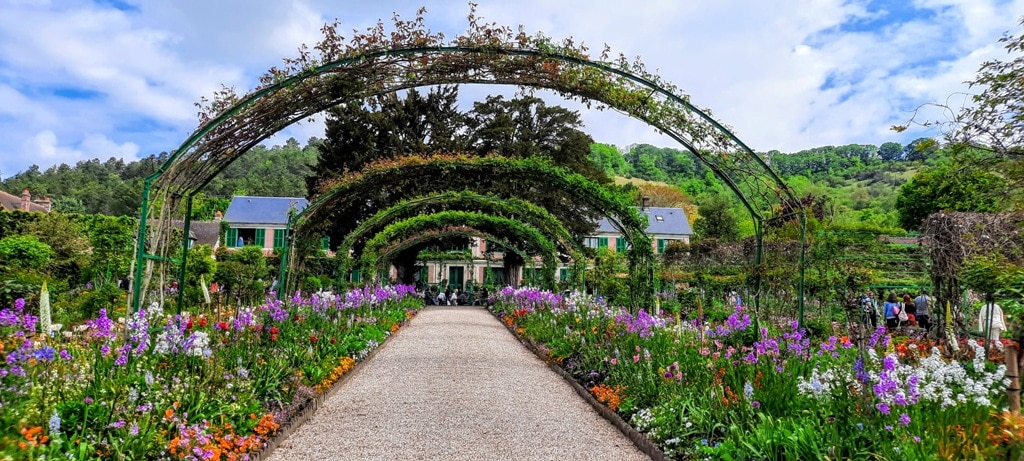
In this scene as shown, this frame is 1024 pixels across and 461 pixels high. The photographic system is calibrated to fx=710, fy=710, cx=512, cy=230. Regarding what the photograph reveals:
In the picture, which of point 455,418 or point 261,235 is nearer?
point 455,418

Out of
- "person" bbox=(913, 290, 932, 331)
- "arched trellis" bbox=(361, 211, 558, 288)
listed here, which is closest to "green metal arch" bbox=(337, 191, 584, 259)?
"arched trellis" bbox=(361, 211, 558, 288)

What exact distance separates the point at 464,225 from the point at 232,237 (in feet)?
86.4

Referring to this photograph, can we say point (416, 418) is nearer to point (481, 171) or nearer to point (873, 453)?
point (873, 453)

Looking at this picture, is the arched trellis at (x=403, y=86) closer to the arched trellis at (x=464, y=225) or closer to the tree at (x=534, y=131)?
the arched trellis at (x=464, y=225)

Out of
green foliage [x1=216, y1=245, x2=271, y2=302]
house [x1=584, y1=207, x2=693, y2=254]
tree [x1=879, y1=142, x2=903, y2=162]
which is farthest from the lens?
tree [x1=879, y1=142, x2=903, y2=162]

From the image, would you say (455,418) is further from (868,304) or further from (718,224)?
(718,224)

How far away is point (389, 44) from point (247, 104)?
1.38m

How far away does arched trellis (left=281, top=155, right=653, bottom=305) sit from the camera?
10.9 metres

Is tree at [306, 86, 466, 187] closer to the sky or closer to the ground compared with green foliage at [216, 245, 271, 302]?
closer to the sky

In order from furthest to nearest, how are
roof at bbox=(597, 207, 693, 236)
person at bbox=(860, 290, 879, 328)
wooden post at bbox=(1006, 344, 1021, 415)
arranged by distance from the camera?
roof at bbox=(597, 207, 693, 236) < person at bbox=(860, 290, 879, 328) < wooden post at bbox=(1006, 344, 1021, 415)

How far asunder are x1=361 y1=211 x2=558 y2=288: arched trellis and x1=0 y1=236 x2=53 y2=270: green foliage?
7.26 metres

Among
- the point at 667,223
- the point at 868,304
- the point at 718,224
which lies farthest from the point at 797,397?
the point at 667,223

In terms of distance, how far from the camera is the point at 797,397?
13.6 ft

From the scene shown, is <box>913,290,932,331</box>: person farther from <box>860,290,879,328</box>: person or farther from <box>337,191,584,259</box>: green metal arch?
<box>337,191,584,259</box>: green metal arch
